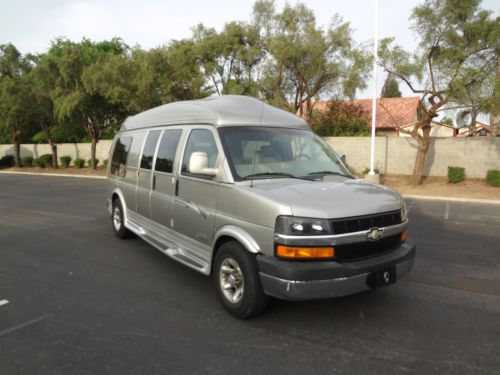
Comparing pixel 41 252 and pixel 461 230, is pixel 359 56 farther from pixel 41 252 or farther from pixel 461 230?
pixel 41 252

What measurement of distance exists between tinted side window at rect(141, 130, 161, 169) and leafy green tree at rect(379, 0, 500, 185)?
39.2 ft

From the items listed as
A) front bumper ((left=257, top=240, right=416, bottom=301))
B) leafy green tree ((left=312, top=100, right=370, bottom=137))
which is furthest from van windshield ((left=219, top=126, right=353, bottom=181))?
leafy green tree ((left=312, top=100, right=370, bottom=137))

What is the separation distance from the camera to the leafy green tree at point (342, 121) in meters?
22.1

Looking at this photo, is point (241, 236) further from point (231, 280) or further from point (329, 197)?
A: point (329, 197)

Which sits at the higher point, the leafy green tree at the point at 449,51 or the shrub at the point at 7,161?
the leafy green tree at the point at 449,51

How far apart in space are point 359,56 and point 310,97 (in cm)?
402

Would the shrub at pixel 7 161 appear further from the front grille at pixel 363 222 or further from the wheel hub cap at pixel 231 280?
the front grille at pixel 363 222

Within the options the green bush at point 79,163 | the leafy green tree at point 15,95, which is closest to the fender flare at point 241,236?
the leafy green tree at point 15,95

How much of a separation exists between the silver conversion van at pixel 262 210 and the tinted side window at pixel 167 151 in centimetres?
2

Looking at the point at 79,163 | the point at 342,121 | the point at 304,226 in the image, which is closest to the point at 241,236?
the point at 304,226

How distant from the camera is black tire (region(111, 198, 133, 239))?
7.04m

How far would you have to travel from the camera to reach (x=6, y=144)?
39.9 meters

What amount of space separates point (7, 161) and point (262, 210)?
41.2 meters

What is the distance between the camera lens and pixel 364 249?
11.7 ft
